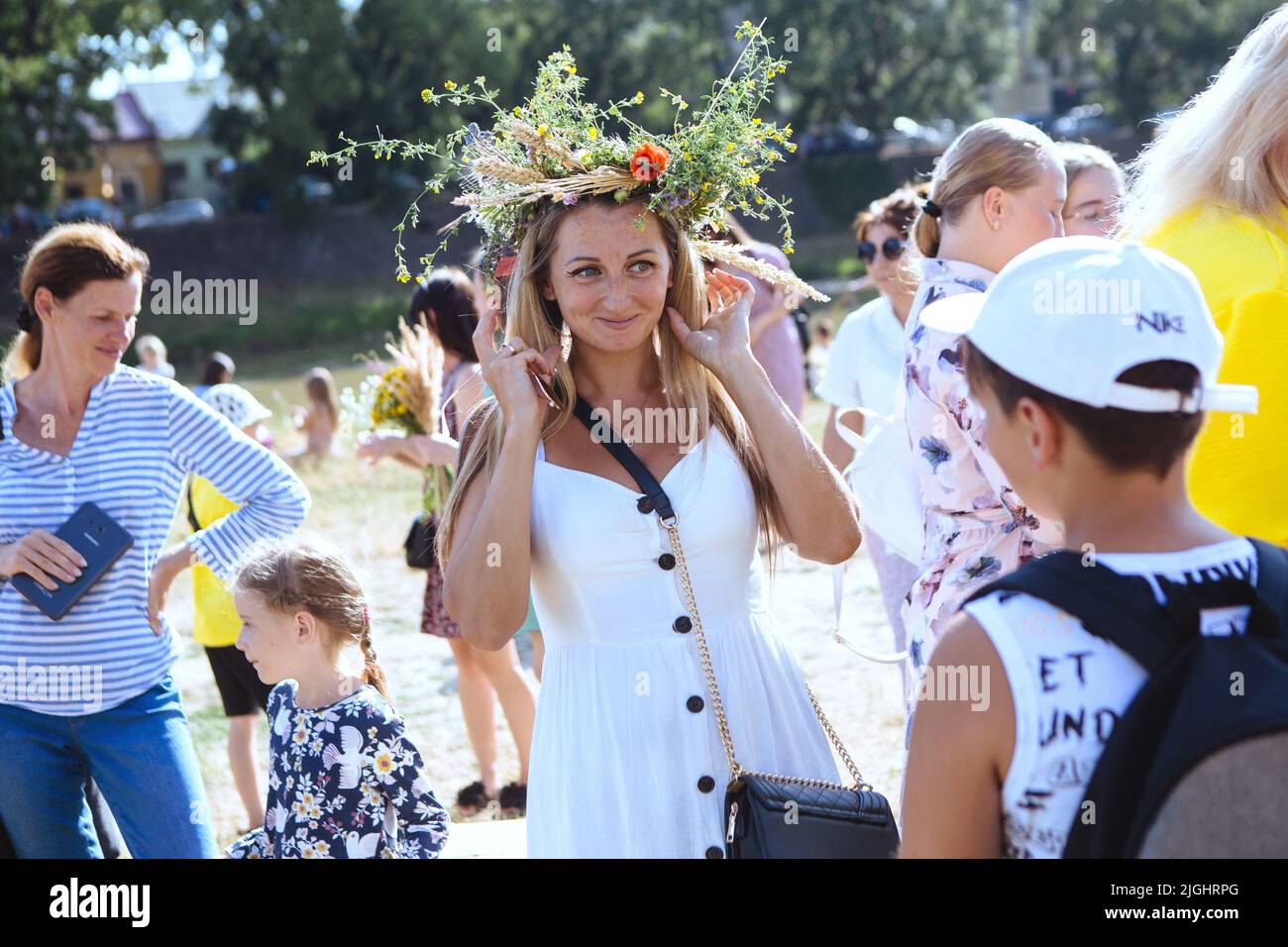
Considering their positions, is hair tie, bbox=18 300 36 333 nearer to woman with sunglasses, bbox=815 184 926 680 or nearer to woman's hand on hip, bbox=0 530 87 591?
woman's hand on hip, bbox=0 530 87 591

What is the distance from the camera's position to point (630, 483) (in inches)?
114

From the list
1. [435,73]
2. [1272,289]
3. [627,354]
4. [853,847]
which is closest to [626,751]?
[853,847]

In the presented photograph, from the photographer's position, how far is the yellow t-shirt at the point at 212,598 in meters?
5.46

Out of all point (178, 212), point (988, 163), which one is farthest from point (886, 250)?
point (178, 212)

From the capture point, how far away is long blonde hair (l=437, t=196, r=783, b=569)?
301cm

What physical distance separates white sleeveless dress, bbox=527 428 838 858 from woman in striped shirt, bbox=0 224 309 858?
1.23 meters

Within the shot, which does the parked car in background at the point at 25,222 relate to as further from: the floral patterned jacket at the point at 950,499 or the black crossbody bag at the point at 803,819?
the black crossbody bag at the point at 803,819

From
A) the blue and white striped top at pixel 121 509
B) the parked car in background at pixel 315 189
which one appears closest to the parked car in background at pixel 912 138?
the parked car in background at pixel 315 189

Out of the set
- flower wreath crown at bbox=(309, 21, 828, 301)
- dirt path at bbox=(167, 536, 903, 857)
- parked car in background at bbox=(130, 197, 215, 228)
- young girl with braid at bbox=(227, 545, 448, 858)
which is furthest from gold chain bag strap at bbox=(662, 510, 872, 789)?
parked car in background at bbox=(130, 197, 215, 228)

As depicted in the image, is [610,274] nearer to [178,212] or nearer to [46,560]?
[46,560]

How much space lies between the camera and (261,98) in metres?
45.5

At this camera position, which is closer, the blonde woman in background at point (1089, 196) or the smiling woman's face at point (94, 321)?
the smiling woman's face at point (94, 321)

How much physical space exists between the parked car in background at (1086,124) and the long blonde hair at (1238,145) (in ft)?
162

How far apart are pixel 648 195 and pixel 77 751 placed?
6.87 ft
